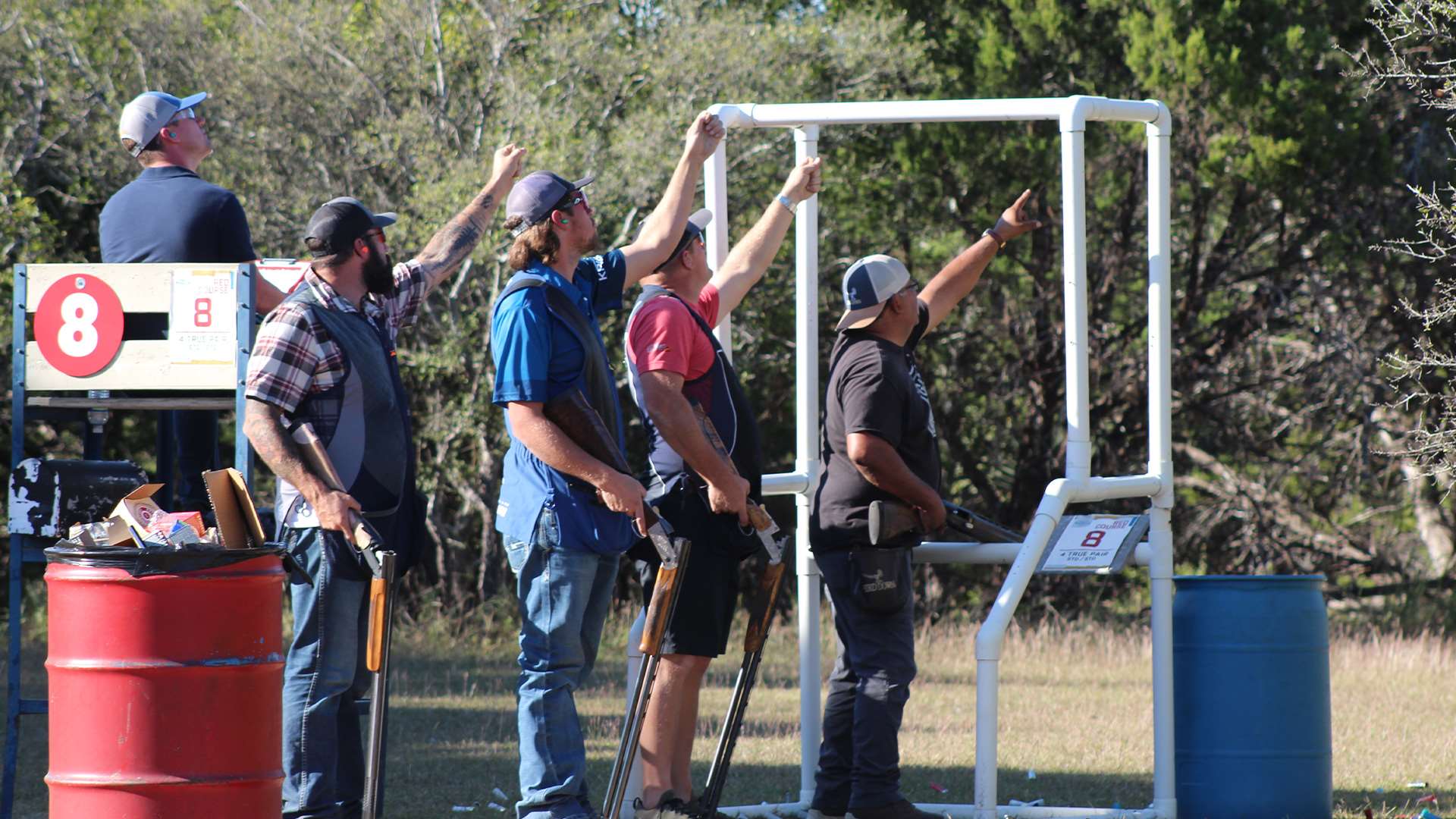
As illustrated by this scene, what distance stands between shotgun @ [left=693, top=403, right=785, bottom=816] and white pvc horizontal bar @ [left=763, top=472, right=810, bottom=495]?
34 cm

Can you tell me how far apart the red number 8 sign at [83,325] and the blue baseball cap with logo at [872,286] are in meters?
2.35

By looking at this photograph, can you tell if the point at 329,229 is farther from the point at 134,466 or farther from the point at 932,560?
the point at 932,560

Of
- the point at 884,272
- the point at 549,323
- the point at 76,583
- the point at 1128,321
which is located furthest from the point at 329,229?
the point at 1128,321

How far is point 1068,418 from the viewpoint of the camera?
5.78m

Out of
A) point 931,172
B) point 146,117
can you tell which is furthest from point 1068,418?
point 931,172

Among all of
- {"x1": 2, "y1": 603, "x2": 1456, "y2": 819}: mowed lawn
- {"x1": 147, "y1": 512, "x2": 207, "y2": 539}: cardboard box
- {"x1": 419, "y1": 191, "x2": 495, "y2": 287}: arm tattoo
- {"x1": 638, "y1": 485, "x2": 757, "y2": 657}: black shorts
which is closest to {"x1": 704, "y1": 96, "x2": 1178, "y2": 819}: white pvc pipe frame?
{"x1": 638, "y1": 485, "x2": 757, "y2": 657}: black shorts

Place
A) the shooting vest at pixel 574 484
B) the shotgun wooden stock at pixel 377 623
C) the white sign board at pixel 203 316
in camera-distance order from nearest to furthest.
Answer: the shotgun wooden stock at pixel 377 623, the shooting vest at pixel 574 484, the white sign board at pixel 203 316

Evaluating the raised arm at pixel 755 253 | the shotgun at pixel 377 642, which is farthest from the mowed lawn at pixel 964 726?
the raised arm at pixel 755 253

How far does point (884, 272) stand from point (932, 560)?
1.04 m

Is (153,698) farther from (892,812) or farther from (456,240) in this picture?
(892,812)

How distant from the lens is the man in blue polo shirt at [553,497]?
4.66 m

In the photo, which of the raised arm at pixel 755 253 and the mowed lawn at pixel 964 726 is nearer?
the raised arm at pixel 755 253

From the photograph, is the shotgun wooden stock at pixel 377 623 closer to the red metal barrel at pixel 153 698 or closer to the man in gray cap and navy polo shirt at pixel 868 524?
the red metal barrel at pixel 153 698

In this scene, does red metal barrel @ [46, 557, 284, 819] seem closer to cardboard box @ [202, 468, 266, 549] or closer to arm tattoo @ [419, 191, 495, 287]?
cardboard box @ [202, 468, 266, 549]
